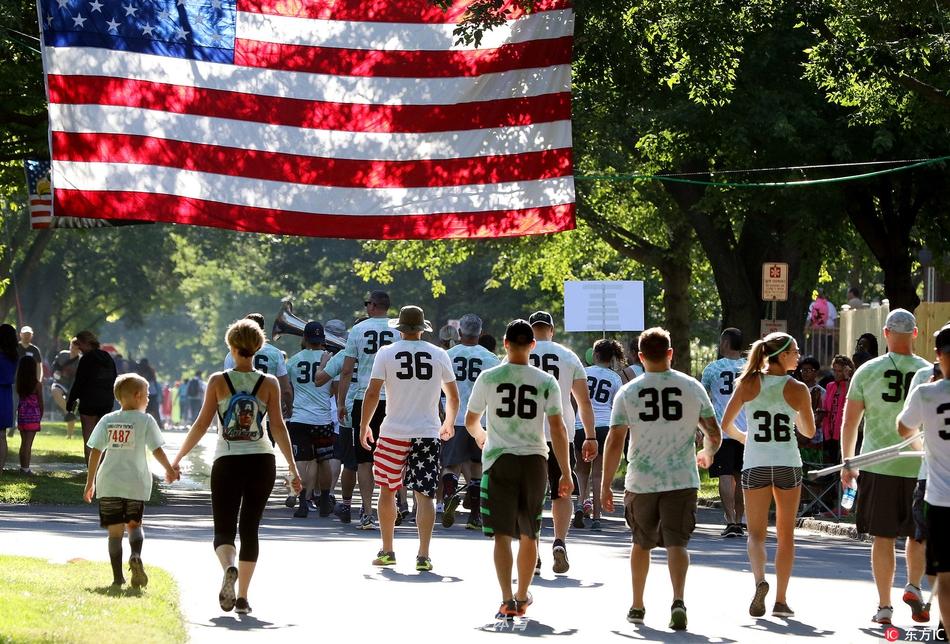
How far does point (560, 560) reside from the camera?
42.1 ft

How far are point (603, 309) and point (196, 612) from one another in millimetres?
21266

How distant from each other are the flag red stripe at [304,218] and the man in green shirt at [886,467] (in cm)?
520

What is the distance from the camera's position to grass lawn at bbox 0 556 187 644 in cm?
838

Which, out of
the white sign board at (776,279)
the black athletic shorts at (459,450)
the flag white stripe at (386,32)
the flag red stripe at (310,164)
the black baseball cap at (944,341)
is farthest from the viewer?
the white sign board at (776,279)

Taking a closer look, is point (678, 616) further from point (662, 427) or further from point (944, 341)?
point (944, 341)

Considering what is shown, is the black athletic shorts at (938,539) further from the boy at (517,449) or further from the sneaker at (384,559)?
the sneaker at (384,559)

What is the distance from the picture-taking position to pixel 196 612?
33.7ft

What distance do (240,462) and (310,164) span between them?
576cm

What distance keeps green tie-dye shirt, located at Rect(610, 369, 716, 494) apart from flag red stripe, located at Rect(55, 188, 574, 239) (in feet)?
17.1

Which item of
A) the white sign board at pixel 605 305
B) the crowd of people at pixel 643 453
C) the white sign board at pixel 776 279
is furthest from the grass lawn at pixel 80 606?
the white sign board at pixel 605 305

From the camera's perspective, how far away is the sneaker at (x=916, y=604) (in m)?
10.1

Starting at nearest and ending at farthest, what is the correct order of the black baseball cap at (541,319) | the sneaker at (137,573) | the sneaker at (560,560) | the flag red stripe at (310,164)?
the sneaker at (137,573)
the sneaker at (560,560)
the black baseball cap at (541,319)
the flag red stripe at (310,164)

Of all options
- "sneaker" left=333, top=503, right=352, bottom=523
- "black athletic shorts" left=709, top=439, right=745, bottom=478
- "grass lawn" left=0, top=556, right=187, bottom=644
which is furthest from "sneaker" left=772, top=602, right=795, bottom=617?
"sneaker" left=333, top=503, right=352, bottom=523

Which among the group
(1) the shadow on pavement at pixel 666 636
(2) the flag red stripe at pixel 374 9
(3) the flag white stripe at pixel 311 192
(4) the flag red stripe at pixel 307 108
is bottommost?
(1) the shadow on pavement at pixel 666 636
